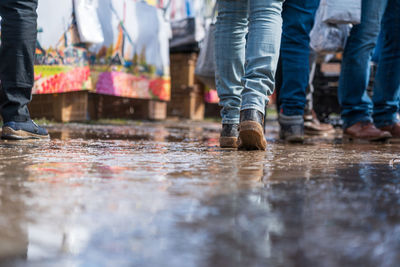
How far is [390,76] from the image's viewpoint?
2.80 metres

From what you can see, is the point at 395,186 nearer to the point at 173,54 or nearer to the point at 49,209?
the point at 49,209

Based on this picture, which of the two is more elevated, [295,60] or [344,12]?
[344,12]

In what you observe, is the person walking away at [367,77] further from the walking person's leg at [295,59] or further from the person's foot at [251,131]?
the person's foot at [251,131]

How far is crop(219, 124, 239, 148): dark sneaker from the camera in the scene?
1938mm

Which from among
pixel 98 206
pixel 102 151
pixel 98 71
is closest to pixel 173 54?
pixel 98 71

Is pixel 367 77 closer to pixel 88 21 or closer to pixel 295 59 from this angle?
pixel 295 59

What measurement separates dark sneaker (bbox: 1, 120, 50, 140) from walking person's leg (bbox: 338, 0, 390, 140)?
5.00 feet

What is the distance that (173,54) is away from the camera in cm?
548

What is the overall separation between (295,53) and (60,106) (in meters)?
1.99

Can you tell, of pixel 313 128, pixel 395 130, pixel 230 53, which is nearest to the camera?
pixel 230 53

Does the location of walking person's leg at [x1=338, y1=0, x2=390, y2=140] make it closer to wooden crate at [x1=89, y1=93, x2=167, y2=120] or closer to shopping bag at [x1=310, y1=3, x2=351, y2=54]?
shopping bag at [x1=310, y1=3, x2=351, y2=54]

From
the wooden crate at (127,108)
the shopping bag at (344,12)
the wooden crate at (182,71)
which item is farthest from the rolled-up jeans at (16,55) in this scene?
the wooden crate at (182,71)

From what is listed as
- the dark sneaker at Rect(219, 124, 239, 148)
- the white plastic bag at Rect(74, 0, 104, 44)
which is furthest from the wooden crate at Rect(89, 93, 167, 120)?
the dark sneaker at Rect(219, 124, 239, 148)

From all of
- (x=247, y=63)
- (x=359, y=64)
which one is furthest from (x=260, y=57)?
(x=359, y=64)
